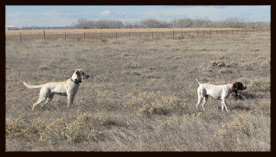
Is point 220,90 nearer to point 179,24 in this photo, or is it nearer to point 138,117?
point 138,117

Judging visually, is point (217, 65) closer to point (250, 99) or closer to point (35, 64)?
point (250, 99)

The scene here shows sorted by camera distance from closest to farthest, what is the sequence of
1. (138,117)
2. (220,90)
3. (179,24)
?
(138,117) < (220,90) < (179,24)

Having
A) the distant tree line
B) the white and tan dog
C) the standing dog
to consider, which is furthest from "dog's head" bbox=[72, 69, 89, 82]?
the distant tree line

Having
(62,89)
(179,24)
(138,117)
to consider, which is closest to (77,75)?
(62,89)

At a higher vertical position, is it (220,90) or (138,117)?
(220,90)

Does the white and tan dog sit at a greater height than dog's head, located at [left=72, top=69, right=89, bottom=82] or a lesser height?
lesser

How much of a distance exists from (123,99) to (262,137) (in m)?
5.75

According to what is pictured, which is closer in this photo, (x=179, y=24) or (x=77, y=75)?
(x=77, y=75)

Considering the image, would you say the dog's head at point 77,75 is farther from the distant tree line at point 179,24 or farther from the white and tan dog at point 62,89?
the distant tree line at point 179,24

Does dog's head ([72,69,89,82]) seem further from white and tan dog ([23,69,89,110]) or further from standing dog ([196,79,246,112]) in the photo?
standing dog ([196,79,246,112])

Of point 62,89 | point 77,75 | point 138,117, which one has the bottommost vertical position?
point 138,117

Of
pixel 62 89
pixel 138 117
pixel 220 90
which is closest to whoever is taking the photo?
pixel 138 117

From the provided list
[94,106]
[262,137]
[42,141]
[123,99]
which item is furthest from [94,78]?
[262,137]

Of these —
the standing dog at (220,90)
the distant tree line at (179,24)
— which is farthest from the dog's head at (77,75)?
the distant tree line at (179,24)
